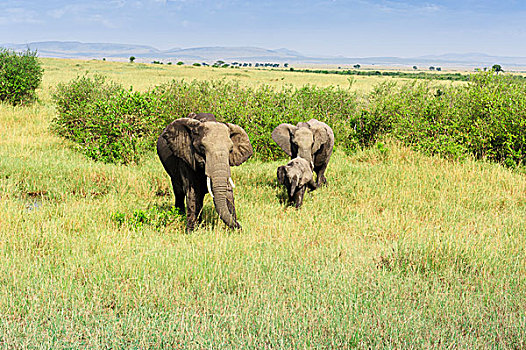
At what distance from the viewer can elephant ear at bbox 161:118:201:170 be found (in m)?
6.91

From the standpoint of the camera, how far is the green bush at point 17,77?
19609 mm

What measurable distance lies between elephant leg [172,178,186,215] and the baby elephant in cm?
203

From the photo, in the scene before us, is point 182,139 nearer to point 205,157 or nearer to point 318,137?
point 205,157

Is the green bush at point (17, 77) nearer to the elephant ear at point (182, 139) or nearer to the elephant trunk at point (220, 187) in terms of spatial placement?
the elephant ear at point (182, 139)

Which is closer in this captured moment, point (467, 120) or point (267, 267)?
point (267, 267)

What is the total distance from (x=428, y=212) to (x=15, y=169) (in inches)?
369

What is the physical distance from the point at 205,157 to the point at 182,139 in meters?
0.64

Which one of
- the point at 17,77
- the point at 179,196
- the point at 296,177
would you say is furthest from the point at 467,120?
the point at 17,77

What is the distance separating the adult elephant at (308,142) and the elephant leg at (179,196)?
2.89 m

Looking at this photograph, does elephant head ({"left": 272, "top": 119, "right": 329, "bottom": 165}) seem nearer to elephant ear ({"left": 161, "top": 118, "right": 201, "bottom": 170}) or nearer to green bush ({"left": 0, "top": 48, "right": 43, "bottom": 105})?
elephant ear ({"left": 161, "top": 118, "right": 201, "bottom": 170})

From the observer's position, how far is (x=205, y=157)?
6629 millimetres

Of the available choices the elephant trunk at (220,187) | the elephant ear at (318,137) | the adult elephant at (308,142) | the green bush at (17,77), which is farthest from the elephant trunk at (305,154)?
the green bush at (17,77)

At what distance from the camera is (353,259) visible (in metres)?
5.93

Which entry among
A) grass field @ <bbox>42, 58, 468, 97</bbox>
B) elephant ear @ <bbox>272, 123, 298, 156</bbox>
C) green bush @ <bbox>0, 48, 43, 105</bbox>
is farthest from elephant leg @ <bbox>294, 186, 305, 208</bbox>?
grass field @ <bbox>42, 58, 468, 97</bbox>
